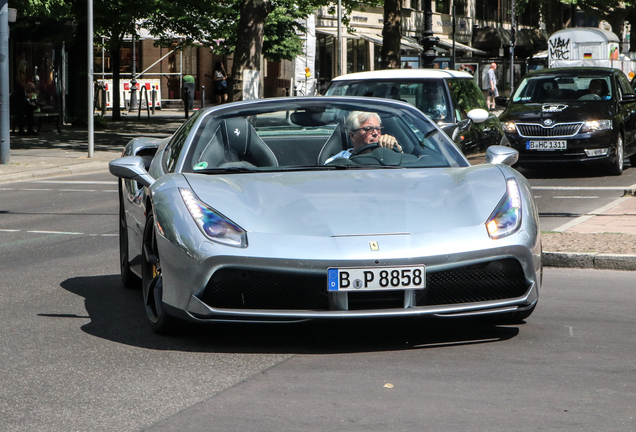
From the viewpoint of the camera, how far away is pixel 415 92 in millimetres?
12812

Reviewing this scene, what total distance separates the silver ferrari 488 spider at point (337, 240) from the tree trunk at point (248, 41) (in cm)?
1825

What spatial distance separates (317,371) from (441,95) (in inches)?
325

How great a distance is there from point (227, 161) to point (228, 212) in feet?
3.32

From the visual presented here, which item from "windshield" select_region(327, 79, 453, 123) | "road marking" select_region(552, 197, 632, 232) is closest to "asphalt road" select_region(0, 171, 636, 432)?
"road marking" select_region(552, 197, 632, 232)

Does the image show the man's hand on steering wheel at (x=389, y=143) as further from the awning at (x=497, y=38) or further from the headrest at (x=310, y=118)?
the awning at (x=497, y=38)

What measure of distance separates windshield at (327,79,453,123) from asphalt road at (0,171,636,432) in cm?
564

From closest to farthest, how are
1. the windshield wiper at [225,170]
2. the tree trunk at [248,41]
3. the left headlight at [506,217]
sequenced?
the left headlight at [506,217] < the windshield wiper at [225,170] < the tree trunk at [248,41]

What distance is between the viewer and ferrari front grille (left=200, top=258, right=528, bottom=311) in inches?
194

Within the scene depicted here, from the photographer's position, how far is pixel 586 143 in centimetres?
1573

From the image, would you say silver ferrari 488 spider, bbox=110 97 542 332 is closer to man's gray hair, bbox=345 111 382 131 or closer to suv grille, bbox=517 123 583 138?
man's gray hair, bbox=345 111 382 131

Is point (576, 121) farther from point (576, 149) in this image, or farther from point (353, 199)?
point (353, 199)

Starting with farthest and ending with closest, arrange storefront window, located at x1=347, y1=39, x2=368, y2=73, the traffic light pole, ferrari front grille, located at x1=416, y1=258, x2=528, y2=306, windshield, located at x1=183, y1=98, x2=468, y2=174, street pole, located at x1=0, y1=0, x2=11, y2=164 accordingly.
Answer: storefront window, located at x1=347, y1=39, x2=368, y2=73 < the traffic light pole < street pole, located at x1=0, y1=0, x2=11, y2=164 < windshield, located at x1=183, y1=98, x2=468, y2=174 < ferrari front grille, located at x1=416, y1=258, x2=528, y2=306

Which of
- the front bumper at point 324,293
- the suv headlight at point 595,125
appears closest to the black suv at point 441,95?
the suv headlight at point 595,125

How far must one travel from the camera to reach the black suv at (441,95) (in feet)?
40.0
